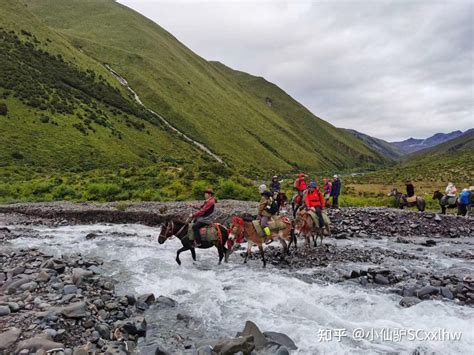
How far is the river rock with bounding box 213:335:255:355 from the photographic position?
6893 mm

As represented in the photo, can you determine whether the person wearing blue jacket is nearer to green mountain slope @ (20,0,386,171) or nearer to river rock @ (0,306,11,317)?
river rock @ (0,306,11,317)

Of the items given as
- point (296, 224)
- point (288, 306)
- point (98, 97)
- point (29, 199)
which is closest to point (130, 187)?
point (29, 199)

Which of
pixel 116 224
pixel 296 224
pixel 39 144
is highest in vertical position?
Result: pixel 39 144

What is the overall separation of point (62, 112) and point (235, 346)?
6232 centimetres

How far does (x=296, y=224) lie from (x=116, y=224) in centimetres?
1179

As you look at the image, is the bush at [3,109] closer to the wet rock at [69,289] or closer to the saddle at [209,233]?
the saddle at [209,233]

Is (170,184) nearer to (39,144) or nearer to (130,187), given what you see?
(130,187)

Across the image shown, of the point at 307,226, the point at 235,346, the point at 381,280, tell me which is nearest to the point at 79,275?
the point at 235,346

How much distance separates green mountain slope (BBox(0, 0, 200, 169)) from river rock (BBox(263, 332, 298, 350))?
4507 cm

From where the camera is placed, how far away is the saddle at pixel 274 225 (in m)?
14.0

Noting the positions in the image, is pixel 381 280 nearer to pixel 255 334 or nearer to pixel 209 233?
pixel 255 334

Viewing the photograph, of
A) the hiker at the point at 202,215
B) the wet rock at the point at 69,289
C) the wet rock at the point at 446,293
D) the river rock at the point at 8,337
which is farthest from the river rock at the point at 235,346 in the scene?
the hiker at the point at 202,215

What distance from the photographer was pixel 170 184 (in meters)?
34.3

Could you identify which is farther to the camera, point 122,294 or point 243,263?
point 243,263
